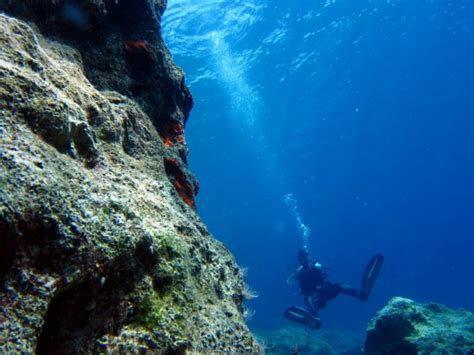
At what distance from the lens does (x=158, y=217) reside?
206 centimetres

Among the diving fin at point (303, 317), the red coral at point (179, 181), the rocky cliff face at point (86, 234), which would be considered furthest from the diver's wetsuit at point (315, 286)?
the rocky cliff face at point (86, 234)

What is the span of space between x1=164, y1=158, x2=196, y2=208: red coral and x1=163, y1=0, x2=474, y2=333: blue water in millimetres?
16624

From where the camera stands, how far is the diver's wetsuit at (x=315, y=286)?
12.0 m

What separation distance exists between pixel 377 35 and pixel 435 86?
17589mm

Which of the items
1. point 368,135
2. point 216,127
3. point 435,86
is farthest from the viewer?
point 368,135

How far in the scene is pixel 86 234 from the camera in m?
1.32

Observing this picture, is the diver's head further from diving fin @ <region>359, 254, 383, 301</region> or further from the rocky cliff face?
the rocky cliff face

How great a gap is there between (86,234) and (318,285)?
12490 mm

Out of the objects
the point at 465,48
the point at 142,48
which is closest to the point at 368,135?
the point at 465,48

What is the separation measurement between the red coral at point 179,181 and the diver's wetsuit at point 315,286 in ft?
31.9

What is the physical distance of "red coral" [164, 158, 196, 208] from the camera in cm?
347

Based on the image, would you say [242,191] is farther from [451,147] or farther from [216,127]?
[451,147]

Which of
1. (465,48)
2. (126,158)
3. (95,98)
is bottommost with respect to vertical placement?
(126,158)

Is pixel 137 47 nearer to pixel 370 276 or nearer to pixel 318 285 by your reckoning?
pixel 318 285
